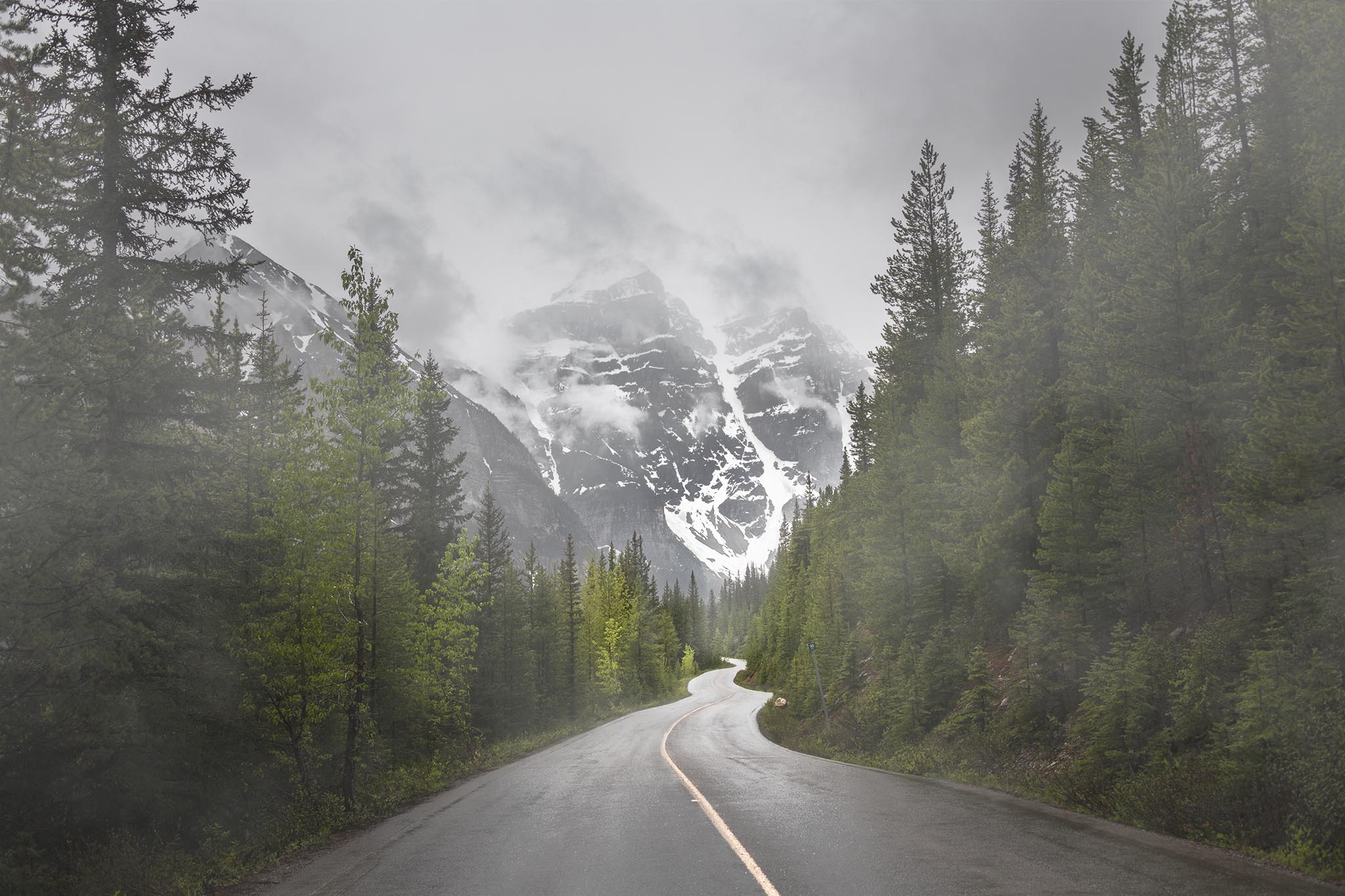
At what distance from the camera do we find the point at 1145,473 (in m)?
16.4

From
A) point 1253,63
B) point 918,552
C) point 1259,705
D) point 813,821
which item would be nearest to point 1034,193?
point 1253,63

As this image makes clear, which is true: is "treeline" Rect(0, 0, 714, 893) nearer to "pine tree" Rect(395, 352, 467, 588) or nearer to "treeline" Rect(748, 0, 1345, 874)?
"pine tree" Rect(395, 352, 467, 588)

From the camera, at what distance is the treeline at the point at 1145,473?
10180 millimetres

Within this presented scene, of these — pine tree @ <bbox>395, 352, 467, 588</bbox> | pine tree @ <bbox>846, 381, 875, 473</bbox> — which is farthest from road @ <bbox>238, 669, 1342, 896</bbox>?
pine tree @ <bbox>846, 381, 875, 473</bbox>

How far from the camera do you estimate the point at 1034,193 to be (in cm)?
2689

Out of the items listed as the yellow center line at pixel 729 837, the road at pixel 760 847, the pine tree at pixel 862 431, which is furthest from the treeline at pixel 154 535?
the pine tree at pixel 862 431

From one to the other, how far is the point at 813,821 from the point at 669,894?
13.0ft

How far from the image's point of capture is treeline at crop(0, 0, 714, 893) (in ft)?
32.5

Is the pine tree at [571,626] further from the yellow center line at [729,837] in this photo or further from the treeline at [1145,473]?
the yellow center line at [729,837]

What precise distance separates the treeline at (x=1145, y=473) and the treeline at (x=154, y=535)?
1302 cm

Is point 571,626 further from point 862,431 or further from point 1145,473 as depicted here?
point 1145,473

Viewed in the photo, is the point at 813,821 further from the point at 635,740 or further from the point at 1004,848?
the point at 635,740

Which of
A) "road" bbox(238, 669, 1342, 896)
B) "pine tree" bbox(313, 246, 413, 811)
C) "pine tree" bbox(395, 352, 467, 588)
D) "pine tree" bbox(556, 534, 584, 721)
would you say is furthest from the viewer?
"pine tree" bbox(556, 534, 584, 721)

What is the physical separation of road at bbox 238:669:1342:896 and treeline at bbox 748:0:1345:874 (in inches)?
49.1
